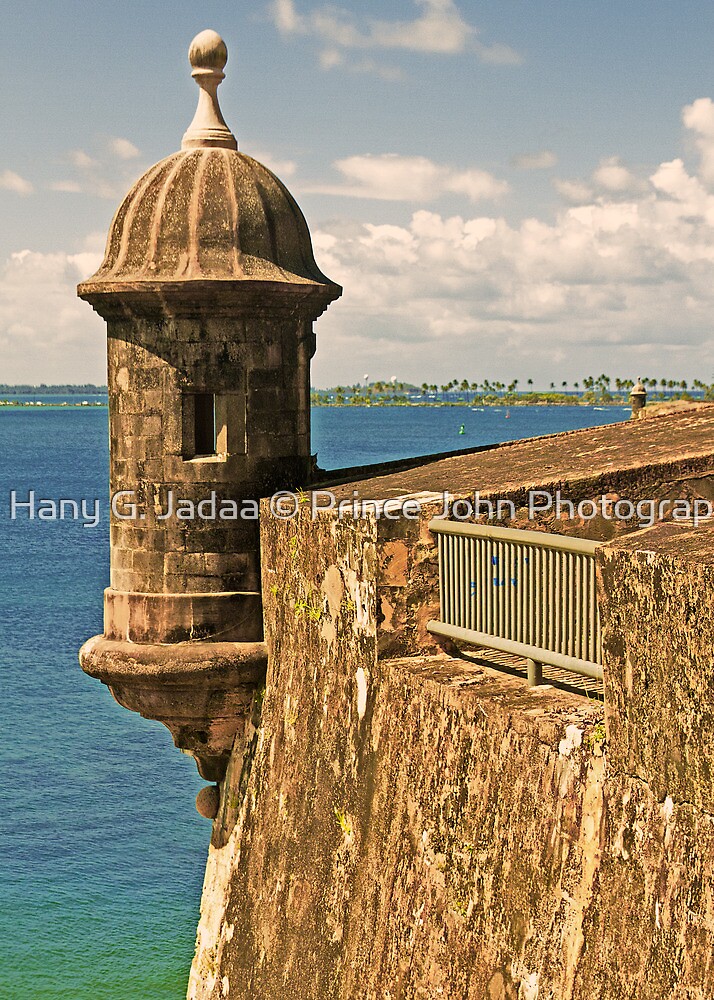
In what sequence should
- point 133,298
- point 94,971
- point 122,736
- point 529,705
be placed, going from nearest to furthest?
point 529,705, point 133,298, point 94,971, point 122,736

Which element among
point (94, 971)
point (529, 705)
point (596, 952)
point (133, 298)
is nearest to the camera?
point (596, 952)

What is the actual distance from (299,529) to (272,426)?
1.62 m

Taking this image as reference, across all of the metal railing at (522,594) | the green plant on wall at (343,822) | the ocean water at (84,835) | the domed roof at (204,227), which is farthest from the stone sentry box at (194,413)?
the ocean water at (84,835)

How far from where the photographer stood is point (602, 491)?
8.84 m

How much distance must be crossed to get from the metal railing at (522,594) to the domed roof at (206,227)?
11.8 ft

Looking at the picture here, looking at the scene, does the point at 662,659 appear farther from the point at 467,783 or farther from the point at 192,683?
the point at 192,683

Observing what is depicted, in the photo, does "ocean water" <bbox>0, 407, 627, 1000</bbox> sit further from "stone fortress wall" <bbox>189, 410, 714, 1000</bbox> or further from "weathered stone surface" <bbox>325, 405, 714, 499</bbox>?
"weathered stone surface" <bbox>325, 405, 714, 499</bbox>

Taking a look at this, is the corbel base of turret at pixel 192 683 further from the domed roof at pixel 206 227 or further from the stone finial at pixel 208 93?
the stone finial at pixel 208 93

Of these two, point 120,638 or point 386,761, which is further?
point 120,638

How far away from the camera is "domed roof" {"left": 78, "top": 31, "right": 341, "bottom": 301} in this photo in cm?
1106

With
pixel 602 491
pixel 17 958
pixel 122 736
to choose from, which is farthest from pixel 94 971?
pixel 602 491

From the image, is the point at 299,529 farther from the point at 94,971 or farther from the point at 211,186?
the point at 94,971

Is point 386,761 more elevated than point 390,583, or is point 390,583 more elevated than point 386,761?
point 390,583

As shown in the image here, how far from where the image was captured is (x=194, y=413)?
11258 mm
